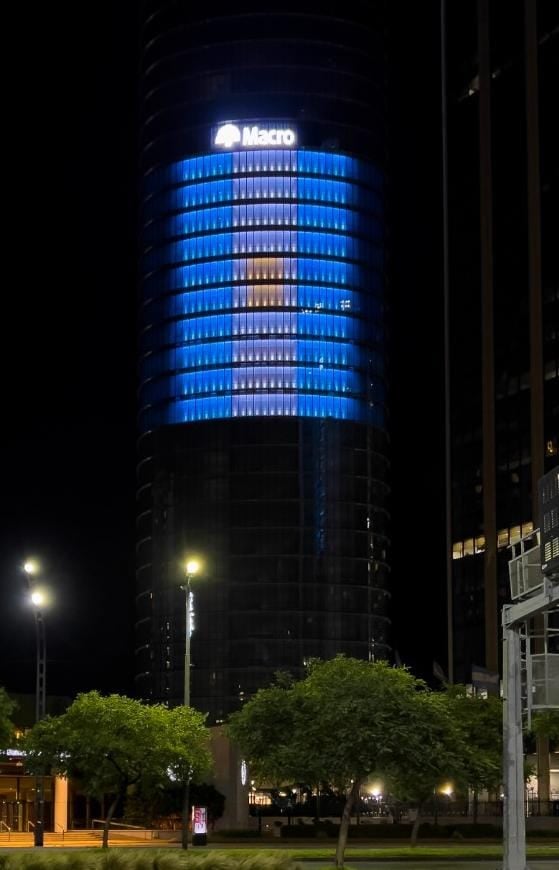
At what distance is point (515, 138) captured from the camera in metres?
174

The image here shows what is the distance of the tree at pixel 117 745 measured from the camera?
7719 cm

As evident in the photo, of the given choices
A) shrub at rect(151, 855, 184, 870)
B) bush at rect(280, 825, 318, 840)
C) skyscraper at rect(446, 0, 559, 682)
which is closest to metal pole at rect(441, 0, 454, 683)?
skyscraper at rect(446, 0, 559, 682)

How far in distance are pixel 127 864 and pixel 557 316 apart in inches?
5161

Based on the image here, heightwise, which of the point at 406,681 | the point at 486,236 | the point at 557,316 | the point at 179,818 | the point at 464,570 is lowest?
the point at 179,818

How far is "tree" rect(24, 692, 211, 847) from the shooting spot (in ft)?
253

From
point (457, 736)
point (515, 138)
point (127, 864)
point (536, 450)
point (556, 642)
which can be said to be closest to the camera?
point (127, 864)

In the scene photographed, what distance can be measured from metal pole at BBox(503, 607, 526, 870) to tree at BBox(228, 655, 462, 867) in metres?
12.7

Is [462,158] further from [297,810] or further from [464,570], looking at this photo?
[297,810]

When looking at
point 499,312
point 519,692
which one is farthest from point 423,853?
point 499,312

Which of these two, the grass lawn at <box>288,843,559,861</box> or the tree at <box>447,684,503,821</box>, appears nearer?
the grass lawn at <box>288,843,559,861</box>

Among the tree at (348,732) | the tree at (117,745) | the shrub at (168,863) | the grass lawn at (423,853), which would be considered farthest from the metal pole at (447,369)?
the shrub at (168,863)

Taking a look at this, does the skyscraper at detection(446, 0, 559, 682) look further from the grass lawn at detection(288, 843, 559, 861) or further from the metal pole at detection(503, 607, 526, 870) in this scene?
the metal pole at detection(503, 607, 526, 870)

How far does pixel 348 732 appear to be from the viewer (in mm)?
59812

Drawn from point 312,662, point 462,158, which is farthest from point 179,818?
point 462,158
